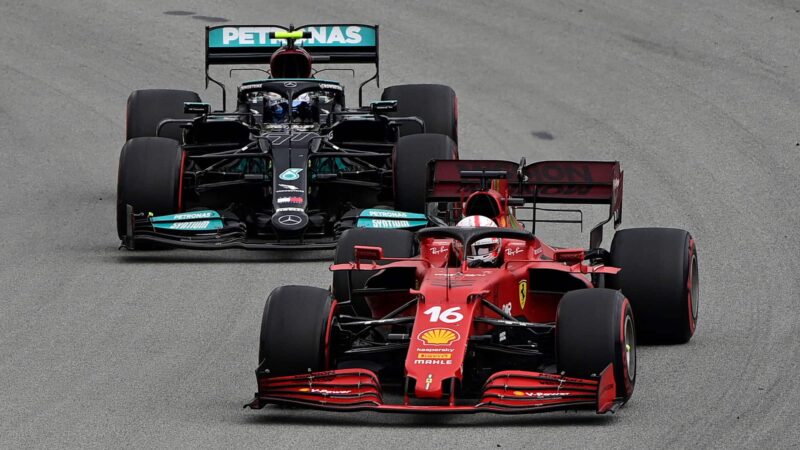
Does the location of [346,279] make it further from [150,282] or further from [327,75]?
[327,75]

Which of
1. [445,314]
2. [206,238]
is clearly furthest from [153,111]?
[445,314]

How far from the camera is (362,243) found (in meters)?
14.5

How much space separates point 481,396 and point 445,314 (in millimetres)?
746

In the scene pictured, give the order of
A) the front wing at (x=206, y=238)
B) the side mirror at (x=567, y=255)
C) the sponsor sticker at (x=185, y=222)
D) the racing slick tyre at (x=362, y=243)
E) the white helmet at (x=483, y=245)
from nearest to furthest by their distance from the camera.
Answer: the side mirror at (x=567, y=255) → the white helmet at (x=483, y=245) → the racing slick tyre at (x=362, y=243) → the front wing at (x=206, y=238) → the sponsor sticker at (x=185, y=222)

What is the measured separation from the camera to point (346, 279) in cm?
1434

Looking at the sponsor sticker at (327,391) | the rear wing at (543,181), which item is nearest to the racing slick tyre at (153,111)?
the rear wing at (543,181)

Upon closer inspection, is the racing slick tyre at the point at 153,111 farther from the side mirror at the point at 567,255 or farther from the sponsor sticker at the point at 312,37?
the side mirror at the point at 567,255

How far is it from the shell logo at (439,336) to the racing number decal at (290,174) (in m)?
7.46

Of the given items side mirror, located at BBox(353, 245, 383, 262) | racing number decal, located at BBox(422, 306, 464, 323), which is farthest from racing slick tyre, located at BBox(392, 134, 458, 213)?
racing number decal, located at BBox(422, 306, 464, 323)

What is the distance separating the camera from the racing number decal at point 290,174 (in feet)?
63.0

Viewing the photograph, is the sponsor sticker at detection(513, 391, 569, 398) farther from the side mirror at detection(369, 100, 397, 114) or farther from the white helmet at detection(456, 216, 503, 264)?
the side mirror at detection(369, 100, 397, 114)

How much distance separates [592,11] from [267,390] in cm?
1978

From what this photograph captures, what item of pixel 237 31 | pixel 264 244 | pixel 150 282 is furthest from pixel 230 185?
pixel 237 31

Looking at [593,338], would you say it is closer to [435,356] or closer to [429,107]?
[435,356]
